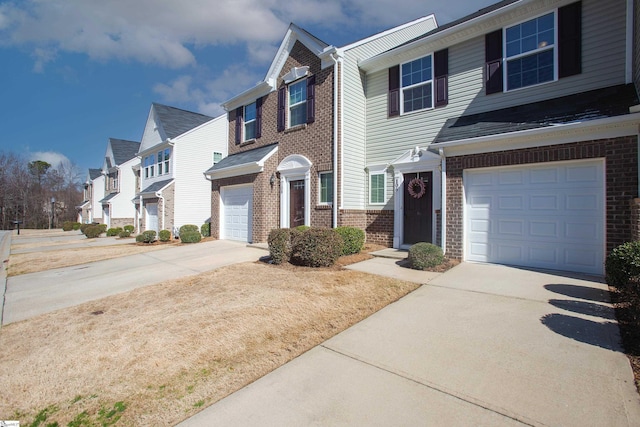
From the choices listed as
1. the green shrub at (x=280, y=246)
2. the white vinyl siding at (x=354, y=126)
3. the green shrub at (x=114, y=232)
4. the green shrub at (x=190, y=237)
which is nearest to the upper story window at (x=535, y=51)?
the white vinyl siding at (x=354, y=126)

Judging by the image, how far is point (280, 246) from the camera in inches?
325

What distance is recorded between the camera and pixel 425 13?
42.8 feet

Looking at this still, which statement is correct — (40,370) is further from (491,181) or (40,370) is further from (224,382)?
(491,181)

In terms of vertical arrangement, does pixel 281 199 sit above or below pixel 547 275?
above

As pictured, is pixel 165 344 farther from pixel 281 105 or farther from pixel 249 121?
pixel 249 121

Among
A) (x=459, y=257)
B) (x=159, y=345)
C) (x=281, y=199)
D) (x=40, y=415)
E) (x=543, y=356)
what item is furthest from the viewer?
(x=281, y=199)

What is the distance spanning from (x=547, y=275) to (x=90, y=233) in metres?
25.1

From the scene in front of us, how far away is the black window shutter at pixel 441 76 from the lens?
9383mm

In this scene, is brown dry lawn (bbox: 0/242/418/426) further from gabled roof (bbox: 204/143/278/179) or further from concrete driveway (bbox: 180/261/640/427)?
gabled roof (bbox: 204/143/278/179)

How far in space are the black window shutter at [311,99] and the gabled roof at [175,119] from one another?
12.6 m

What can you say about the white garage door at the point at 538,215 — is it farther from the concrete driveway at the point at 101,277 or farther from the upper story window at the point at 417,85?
the concrete driveway at the point at 101,277

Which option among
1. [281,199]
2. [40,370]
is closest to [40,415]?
[40,370]

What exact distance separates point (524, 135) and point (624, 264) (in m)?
3.58

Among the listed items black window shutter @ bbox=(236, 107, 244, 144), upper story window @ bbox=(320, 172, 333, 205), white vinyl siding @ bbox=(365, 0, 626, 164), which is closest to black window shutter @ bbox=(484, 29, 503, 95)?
white vinyl siding @ bbox=(365, 0, 626, 164)
